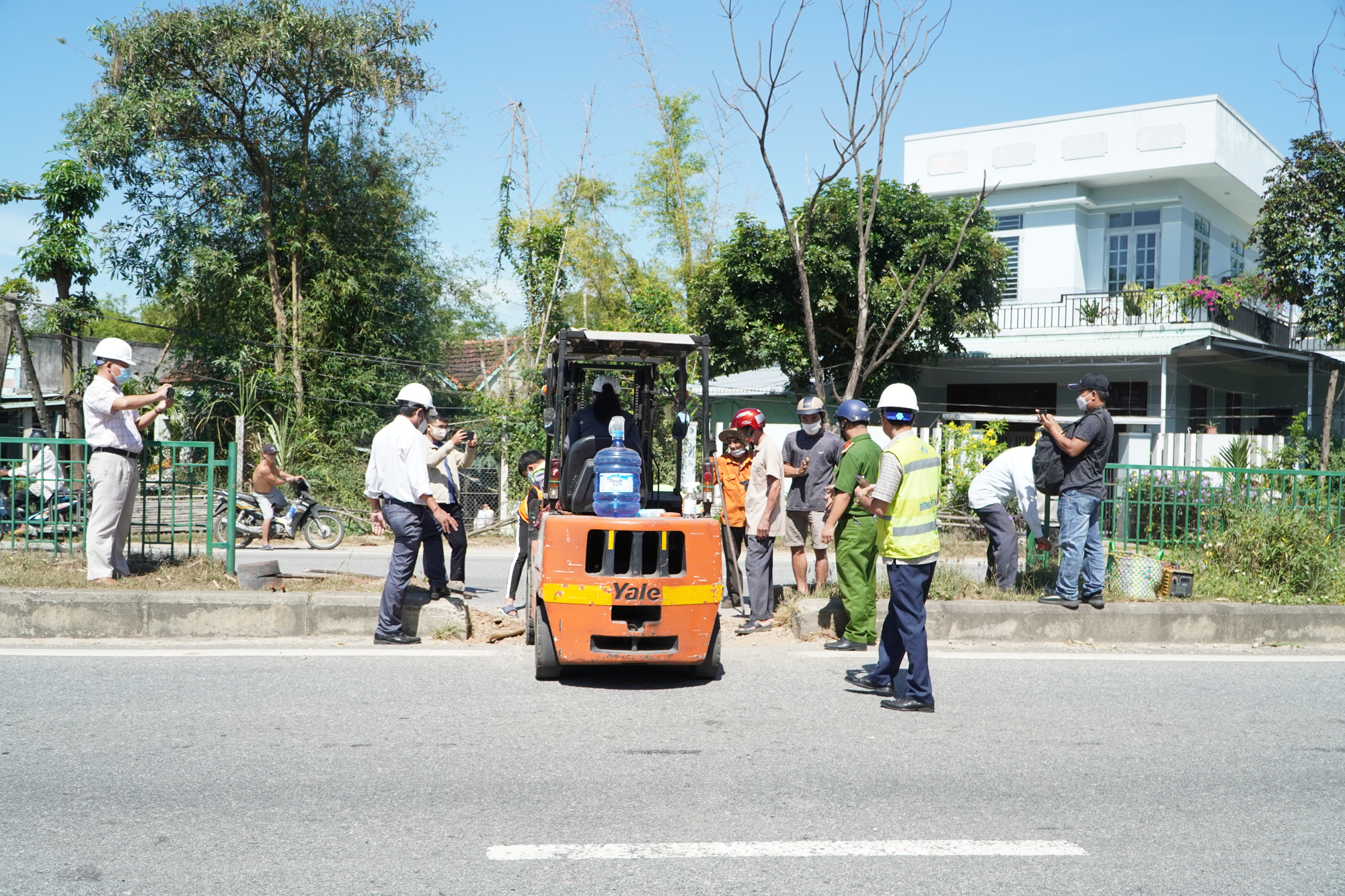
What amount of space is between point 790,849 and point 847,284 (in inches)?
588

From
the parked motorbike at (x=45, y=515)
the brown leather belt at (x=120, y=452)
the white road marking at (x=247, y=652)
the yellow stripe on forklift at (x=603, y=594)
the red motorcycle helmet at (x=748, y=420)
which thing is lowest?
the white road marking at (x=247, y=652)

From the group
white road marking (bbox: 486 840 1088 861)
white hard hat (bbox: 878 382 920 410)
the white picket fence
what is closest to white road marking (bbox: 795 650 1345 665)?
white hard hat (bbox: 878 382 920 410)

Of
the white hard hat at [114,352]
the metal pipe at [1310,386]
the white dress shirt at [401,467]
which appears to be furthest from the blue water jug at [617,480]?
the metal pipe at [1310,386]

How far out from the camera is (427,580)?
8070 mm

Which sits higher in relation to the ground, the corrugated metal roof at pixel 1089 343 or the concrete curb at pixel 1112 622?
the corrugated metal roof at pixel 1089 343

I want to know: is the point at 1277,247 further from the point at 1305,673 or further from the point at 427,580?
the point at 427,580

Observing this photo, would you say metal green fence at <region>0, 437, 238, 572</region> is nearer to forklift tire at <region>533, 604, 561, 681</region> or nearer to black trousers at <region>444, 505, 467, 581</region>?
black trousers at <region>444, 505, 467, 581</region>

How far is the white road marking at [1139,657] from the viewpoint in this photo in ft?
24.1

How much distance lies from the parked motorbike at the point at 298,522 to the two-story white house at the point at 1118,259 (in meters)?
12.5

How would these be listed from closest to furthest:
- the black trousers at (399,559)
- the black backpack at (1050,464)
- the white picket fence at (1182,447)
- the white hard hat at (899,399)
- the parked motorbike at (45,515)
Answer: the white hard hat at (899,399), the black trousers at (399,559), the black backpack at (1050,464), the parked motorbike at (45,515), the white picket fence at (1182,447)

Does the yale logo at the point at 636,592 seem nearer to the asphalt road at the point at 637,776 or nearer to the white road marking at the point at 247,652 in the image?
the asphalt road at the point at 637,776

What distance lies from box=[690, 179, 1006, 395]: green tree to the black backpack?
9.19 meters

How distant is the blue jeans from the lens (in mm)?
7758

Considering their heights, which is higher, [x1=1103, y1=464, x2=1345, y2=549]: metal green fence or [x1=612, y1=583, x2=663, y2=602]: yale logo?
[x1=1103, y1=464, x2=1345, y2=549]: metal green fence
